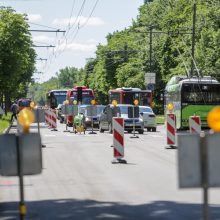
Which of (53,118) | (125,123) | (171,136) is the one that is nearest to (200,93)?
(125,123)

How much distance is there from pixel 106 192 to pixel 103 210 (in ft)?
7.00

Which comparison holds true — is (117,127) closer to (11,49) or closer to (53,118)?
(53,118)

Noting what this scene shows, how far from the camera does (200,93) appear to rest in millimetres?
38219

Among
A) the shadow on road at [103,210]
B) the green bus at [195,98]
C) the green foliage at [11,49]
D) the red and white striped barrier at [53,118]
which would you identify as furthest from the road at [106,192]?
the green foliage at [11,49]

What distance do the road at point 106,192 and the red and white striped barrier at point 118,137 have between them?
0.36 meters

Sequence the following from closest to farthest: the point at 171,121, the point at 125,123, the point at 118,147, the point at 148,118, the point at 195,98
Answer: the point at 118,147 < the point at 171,121 < the point at 125,123 < the point at 195,98 < the point at 148,118

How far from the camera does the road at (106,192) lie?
10.8 meters

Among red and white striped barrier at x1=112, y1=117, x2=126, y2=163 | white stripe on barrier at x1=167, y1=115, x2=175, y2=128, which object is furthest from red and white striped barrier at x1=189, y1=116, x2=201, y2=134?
red and white striped barrier at x1=112, y1=117, x2=126, y2=163

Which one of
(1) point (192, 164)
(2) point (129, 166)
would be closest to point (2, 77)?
(2) point (129, 166)

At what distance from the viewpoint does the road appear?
10781 mm

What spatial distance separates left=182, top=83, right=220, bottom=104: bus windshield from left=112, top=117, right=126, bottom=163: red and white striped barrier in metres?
19.1

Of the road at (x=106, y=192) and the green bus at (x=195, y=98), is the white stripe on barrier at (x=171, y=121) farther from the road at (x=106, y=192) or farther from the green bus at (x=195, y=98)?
the green bus at (x=195, y=98)

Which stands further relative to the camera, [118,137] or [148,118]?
[148,118]

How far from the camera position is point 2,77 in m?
53.5
